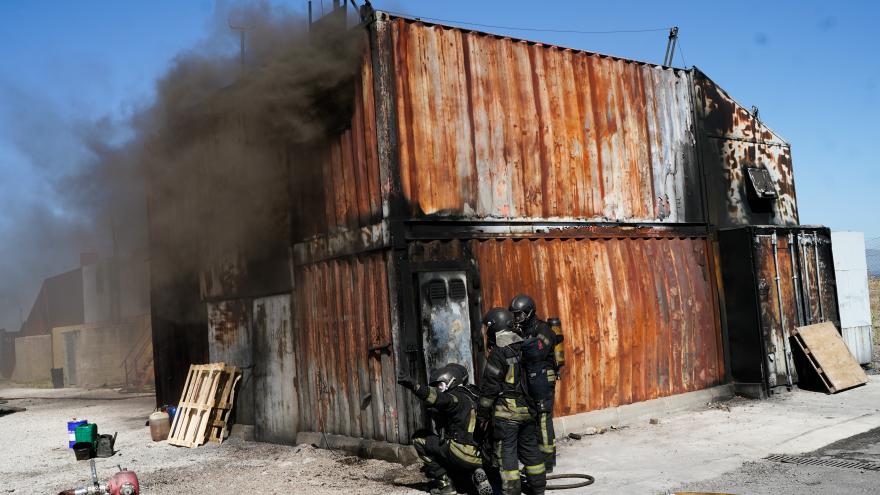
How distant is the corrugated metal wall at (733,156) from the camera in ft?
44.9

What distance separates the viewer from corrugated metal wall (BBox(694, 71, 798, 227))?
13688mm

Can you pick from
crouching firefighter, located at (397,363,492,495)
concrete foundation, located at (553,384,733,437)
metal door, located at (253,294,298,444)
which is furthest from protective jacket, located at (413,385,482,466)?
metal door, located at (253,294,298,444)

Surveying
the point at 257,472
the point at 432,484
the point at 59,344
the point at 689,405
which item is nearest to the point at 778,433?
the point at 689,405

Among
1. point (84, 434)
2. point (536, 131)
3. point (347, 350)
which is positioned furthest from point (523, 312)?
point (84, 434)

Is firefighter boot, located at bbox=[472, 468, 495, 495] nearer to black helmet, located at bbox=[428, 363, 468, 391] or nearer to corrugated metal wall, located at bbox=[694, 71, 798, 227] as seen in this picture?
black helmet, located at bbox=[428, 363, 468, 391]

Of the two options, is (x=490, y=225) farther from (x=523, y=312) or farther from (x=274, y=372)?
(x=274, y=372)

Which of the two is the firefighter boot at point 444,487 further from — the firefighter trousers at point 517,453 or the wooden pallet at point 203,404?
the wooden pallet at point 203,404

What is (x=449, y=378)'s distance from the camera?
7703mm

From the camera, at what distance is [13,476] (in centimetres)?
1084

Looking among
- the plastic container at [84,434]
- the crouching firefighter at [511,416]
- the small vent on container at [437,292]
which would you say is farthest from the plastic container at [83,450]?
the crouching firefighter at [511,416]

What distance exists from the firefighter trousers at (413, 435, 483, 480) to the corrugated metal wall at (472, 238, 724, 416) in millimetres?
2747

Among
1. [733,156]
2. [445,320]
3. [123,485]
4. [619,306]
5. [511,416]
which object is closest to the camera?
[123,485]

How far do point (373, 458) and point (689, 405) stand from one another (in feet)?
18.3

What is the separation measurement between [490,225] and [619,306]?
111 inches
